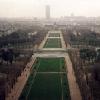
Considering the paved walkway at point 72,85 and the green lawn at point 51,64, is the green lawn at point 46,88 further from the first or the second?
the green lawn at point 51,64

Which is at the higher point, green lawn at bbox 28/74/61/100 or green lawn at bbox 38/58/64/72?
green lawn at bbox 28/74/61/100

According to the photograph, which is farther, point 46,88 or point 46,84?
point 46,84

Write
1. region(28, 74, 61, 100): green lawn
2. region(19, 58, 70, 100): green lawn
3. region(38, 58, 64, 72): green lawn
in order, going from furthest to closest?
region(38, 58, 64, 72): green lawn
region(19, 58, 70, 100): green lawn
region(28, 74, 61, 100): green lawn

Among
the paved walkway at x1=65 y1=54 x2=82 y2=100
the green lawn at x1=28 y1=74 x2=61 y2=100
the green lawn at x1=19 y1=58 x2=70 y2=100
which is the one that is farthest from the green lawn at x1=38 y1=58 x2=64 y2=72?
the green lawn at x1=28 y1=74 x2=61 y2=100

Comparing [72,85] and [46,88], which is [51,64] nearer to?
[72,85]

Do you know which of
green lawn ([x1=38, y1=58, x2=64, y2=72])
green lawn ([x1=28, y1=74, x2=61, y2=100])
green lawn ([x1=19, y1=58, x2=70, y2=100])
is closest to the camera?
green lawn ([x1=28, y1=74, x2=61, y2=100])

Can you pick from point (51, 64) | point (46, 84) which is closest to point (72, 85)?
point (46, 84)

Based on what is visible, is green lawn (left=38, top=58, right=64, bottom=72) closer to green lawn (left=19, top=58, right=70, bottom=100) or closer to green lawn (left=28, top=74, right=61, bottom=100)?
green lawn (left=19, top=58, right=70, bottom=100)

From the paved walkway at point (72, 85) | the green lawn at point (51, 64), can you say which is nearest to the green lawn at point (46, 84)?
the green lawn at point (51, 64)
